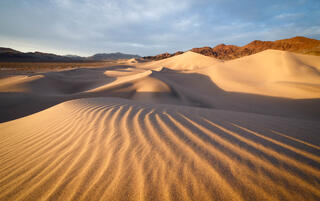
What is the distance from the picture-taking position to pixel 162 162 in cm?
130

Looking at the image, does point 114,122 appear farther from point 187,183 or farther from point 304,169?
point 304,169

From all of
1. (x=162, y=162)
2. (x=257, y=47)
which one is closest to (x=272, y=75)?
(x=162, y=162)

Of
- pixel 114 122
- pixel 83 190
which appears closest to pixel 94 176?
pixel 83 190

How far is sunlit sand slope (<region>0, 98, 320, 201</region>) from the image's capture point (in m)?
1.04

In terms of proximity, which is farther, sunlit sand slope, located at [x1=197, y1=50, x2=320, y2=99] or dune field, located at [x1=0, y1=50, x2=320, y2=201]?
sunlit sand slope, located at [x1=197, y1=50, x2=320, y2=99]

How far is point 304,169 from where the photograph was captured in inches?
46.5

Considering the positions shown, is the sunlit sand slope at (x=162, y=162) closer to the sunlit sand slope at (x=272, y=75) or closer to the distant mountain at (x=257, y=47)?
the sunlit sand slope at (x=272, y=75)

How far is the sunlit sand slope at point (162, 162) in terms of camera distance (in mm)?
1035

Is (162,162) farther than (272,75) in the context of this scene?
No

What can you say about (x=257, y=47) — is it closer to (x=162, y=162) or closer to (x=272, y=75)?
(x=272, y=75)

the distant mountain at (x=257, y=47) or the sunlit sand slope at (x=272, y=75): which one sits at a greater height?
the distant mountain at (x=257, y=47)

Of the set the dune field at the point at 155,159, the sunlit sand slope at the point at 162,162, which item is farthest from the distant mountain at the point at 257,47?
the sunlit sand slope at the point at 162,162

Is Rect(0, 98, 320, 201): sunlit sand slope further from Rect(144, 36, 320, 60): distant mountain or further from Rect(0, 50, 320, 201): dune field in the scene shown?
Rect(144, 36, 320, 60): distant mountain

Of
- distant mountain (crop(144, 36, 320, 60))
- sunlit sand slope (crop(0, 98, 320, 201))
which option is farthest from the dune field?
distant mountain (crop(144, 36, 320, 60))
